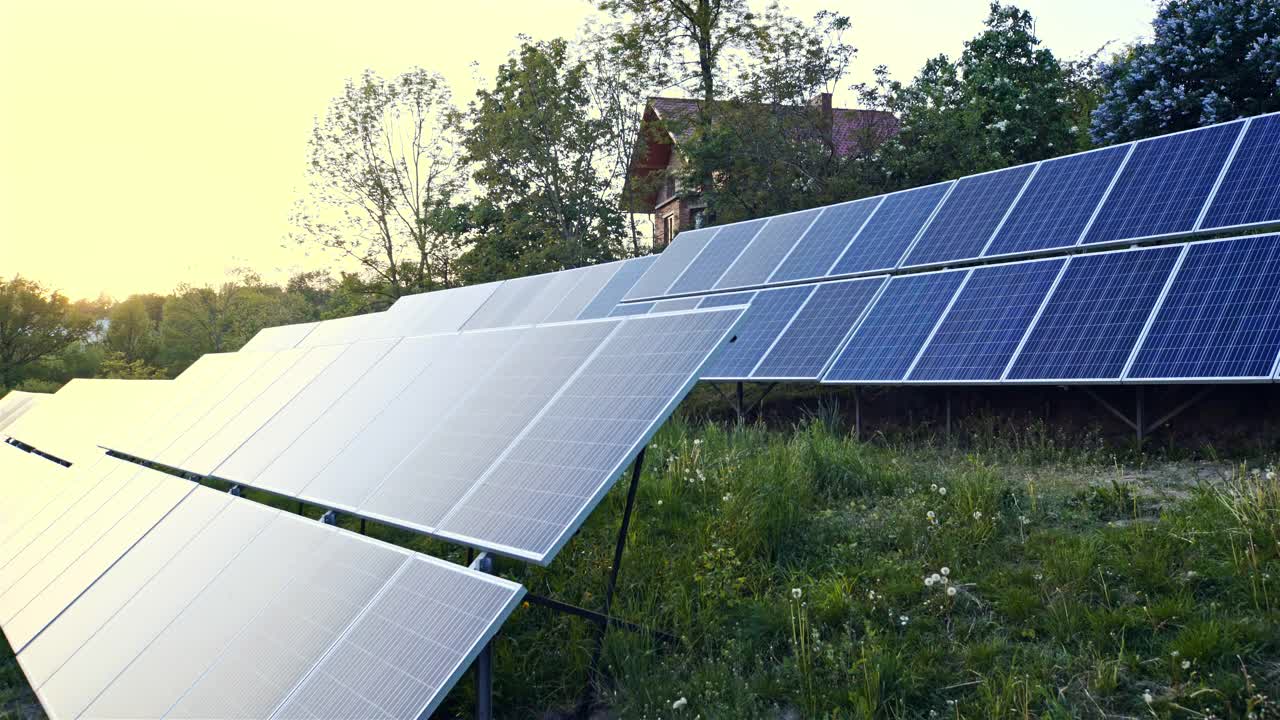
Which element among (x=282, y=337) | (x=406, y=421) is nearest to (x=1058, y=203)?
(x=406, y=421)

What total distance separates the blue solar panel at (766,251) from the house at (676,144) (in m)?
10.1

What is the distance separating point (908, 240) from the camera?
43.7 feet

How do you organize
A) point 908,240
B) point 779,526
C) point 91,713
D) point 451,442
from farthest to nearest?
point 908,240 < point 779,526 < point 451,442 < point 91,713

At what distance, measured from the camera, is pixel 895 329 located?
36.3 feet

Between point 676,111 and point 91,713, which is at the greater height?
point 676,111

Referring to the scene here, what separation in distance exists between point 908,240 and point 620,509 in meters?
7.69

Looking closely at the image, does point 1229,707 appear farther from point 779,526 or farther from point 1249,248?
point 1249,248

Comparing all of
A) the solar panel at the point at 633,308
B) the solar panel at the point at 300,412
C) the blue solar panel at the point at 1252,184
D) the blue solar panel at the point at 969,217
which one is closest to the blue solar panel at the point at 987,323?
the blue solar panel at the point at 969,217

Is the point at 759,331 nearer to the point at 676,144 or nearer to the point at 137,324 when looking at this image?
the point at 676,144

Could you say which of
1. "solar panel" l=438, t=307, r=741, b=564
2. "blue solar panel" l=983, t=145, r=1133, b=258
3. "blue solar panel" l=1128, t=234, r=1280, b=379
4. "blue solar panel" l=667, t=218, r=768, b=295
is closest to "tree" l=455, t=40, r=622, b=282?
"blue solar panel" l=667, t=218, r=768, b=295

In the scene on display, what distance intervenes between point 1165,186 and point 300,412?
33.1ft

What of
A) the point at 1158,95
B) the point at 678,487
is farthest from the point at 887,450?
the point at 1158,95

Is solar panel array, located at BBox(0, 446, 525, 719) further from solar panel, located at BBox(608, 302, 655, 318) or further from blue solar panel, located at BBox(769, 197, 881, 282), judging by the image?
blue solar panel, located at BBox(769, 197, 881, 282)

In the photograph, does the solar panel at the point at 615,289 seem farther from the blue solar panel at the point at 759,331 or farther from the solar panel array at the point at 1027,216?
the blue solar panel at the point at 759,331
